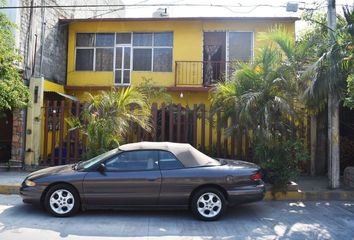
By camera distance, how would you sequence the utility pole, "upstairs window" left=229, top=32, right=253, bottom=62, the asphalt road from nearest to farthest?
the asphalt road, the utility pole, "upstairs window" left=229, top=32, right=253, bottom=62

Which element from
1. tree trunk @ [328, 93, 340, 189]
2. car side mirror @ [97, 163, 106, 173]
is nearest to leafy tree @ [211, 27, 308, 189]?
tree trunk @ [328, 93, 340, 189]

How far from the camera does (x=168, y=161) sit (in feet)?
23.3

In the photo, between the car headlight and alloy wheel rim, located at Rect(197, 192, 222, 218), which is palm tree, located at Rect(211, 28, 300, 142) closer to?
alloy wheel rim, located at Rect(197, 192, 222, 218)

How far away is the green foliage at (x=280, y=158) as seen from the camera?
877cm

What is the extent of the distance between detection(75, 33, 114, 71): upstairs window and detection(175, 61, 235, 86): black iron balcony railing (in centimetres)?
305

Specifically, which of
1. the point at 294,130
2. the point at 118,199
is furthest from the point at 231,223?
the point at 294,130

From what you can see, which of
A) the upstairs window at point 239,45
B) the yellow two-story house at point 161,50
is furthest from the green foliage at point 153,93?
the upstairs window at point 239,45

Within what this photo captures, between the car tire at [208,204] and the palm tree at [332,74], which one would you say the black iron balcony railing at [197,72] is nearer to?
the palm tree at [332,74]

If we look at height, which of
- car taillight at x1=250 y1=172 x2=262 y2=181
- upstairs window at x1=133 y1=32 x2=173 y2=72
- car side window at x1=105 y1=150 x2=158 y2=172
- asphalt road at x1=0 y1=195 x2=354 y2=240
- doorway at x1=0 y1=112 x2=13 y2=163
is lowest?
asphalt road at x1=0 y1=195 x2=354 y2=240

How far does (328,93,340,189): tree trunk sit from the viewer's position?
30.7ft

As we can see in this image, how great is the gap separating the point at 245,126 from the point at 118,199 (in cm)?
376

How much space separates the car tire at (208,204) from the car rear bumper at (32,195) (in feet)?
9.14

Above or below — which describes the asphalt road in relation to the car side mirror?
below

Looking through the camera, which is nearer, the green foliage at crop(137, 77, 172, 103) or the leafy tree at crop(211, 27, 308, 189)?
the leafy tree at crop(211, 27, 308, 189)
